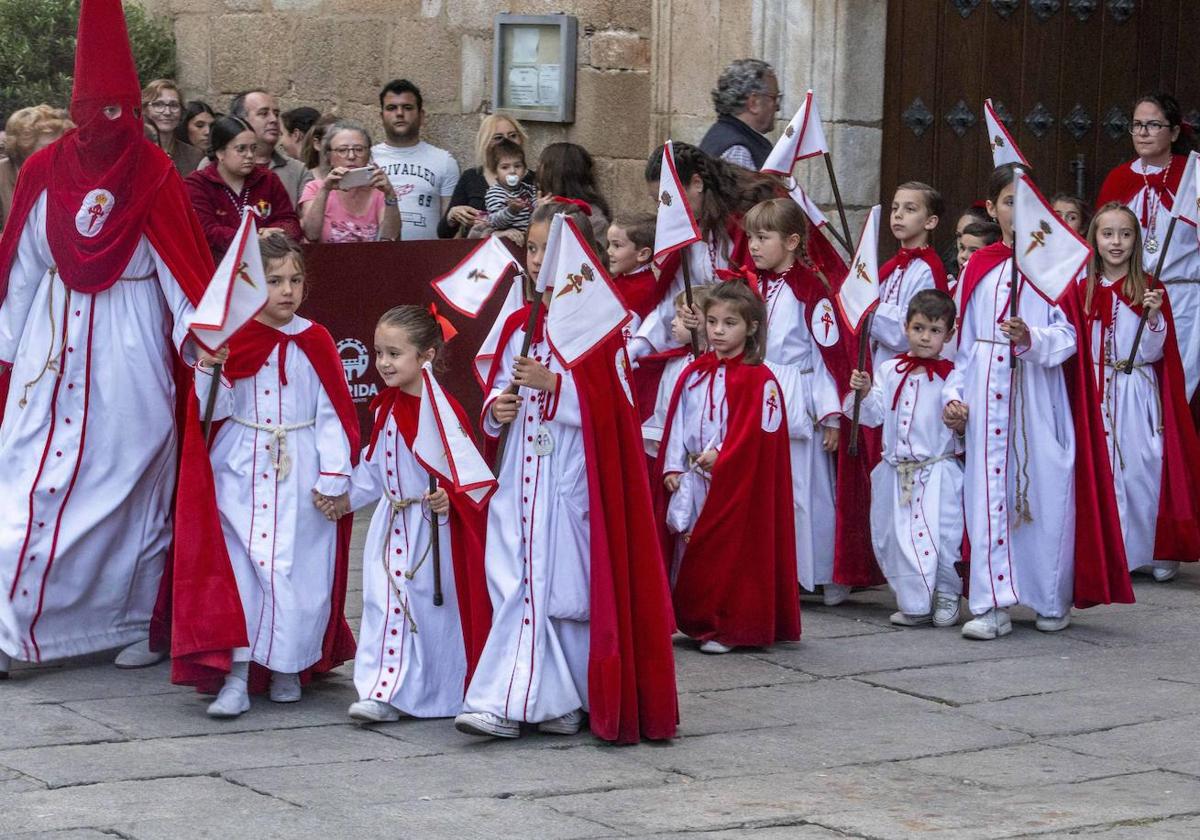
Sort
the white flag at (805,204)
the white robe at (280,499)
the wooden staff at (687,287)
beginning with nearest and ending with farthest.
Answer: the white robe at (280,499) < the wooden staff at (687,287) < the white flag at (805,204)

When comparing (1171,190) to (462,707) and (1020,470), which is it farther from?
(462,707)

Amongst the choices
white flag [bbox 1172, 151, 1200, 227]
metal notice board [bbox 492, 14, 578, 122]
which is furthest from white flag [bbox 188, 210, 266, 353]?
metal notice board [bbox 492, 14, 578, 122]

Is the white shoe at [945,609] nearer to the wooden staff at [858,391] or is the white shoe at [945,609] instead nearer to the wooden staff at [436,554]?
the wooden staff at [858,391]

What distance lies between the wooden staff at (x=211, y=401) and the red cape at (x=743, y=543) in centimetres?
177

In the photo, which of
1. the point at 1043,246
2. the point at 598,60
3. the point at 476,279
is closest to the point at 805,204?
the point at 1043,246

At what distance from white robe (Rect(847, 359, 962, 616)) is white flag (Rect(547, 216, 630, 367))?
2176mm

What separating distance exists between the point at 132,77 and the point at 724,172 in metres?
2.33

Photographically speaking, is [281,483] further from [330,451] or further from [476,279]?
[476,279]

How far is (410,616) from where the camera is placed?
6129 mm

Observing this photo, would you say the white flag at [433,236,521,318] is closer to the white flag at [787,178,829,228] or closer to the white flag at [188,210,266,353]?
the white flag at [188,210,266,353]

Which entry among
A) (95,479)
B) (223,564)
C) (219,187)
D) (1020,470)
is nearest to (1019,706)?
(1020,470)

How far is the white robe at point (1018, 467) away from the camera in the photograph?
7.48 m

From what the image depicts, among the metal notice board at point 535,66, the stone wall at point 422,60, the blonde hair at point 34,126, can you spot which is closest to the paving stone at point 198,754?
the blonde hair at point 34,126

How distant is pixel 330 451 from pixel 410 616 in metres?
0.59
